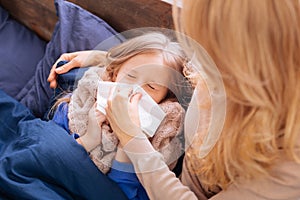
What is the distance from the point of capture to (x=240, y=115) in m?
0.59

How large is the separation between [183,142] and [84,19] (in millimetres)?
613

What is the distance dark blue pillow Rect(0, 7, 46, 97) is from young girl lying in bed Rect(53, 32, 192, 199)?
42 cm

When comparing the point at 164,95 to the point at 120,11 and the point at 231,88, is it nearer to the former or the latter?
the point at 231,88

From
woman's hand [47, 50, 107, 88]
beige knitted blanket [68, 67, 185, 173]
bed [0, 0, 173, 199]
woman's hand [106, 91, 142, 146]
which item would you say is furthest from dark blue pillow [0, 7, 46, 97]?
woman's hand [106, 91, 142, 146]

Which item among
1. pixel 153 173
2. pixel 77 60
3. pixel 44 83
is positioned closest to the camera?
pixel 153 173

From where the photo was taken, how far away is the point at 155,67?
818 millimetres

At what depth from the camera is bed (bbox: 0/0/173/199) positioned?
0.88m

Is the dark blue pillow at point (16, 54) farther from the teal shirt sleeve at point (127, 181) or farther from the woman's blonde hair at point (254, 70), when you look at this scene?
the woman's blonde hair at point (254, 70)

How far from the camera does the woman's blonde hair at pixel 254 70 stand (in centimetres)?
49

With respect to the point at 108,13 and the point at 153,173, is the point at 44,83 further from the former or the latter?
the point at 153,173

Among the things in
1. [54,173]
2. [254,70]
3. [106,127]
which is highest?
[254,70]

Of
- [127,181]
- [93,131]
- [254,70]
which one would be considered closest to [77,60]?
[93,131]

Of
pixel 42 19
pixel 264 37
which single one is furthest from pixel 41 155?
pixel 42 19

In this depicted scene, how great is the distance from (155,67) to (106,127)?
201 mm
